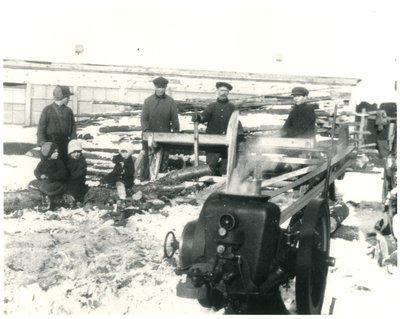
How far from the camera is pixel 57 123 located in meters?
7.57

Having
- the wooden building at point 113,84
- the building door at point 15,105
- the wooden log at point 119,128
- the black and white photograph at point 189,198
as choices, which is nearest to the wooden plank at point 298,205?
the black and white photograph at point 189,198

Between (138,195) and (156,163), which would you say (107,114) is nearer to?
(156,163)

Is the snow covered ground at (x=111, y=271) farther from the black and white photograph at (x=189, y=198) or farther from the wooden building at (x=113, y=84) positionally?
the wooden building at (x=113, y=84)

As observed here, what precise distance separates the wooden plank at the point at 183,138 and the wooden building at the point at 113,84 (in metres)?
5.03

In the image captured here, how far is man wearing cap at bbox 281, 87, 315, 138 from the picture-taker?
24.9 ft

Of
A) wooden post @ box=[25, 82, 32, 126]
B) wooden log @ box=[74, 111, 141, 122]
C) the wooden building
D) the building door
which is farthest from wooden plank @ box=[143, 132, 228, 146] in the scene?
the building door

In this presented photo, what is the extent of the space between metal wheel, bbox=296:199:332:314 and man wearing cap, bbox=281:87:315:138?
374cm

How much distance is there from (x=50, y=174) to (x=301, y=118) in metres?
3.61

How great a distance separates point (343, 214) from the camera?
6816 millimetres

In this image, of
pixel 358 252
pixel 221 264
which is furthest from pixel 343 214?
pixel 221 264

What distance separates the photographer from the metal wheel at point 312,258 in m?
3.52

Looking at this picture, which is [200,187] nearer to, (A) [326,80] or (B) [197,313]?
(B) [197,313]

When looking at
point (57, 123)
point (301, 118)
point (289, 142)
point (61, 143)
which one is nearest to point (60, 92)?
point (57, 123)

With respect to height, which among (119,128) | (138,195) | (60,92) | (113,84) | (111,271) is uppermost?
(113,84)
